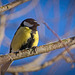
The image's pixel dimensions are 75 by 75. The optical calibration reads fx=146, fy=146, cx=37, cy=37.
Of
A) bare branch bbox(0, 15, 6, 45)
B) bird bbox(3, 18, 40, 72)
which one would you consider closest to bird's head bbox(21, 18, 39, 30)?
bird bbox(3, 18, 40, 72)

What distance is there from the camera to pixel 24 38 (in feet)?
2.50

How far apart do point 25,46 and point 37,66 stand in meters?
0.12

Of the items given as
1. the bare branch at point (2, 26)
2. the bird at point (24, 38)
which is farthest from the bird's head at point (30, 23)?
the bare branch at point (2, 26)

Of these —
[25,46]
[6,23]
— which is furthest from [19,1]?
[25,46]

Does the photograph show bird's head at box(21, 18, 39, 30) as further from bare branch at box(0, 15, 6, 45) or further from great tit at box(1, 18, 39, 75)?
bare branch at box(0, 15, 6, 45)

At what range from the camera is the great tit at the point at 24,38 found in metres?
0.76

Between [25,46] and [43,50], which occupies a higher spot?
[25,46]

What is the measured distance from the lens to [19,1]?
1.99ft

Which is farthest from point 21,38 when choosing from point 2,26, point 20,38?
point 2,26

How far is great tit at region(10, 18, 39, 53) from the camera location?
2.50ft

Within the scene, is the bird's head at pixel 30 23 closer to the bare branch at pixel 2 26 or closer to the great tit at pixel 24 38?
the great tit at pixel 24 38

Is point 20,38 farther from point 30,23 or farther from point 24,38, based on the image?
point 30,23

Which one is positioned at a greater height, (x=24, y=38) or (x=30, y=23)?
(x=30, y=23)

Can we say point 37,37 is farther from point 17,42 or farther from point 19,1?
point 19,1
